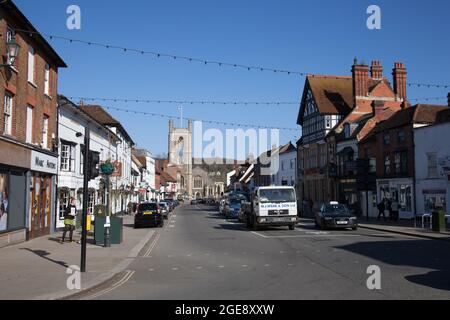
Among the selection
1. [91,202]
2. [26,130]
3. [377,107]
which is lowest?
[91,202]

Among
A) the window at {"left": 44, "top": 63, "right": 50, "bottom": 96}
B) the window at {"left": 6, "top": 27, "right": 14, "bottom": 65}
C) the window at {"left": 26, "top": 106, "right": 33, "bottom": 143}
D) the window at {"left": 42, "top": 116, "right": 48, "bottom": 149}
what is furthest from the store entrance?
the window at {"left": 6, "top": 27, "right": 14, "bottom": 65}

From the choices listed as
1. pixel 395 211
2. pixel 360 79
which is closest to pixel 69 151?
pixel 395 211

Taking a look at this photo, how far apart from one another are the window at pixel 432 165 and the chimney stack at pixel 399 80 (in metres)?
Answer: 18.6

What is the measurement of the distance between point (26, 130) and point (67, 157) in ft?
29.2

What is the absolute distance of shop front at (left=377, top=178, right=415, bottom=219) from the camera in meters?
36.5

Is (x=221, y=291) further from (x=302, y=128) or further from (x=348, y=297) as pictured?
(x=302, y=128)

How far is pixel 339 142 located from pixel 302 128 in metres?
12.2

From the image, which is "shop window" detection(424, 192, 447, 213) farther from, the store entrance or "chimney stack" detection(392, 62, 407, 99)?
the store entrance

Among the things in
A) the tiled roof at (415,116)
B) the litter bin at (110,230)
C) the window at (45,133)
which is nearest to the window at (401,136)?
the tiled roof at (415,116)

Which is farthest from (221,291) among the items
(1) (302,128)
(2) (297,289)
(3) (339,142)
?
(1) (302,128)

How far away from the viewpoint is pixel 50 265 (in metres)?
13.4

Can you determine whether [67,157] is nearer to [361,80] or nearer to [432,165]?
[432,165]

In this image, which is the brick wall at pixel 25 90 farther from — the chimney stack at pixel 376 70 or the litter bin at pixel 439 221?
the chimney stack at pixel 376 70

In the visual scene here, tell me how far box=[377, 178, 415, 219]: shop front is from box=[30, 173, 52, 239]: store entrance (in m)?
23.0
